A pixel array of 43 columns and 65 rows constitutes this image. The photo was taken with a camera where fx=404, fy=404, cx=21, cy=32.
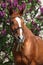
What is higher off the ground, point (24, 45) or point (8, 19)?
point (8, 19)

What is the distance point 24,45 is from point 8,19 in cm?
65

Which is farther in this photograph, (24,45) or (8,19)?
(8,19)

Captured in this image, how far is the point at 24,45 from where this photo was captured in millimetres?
6473

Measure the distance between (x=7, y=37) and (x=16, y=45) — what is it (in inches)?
34.4

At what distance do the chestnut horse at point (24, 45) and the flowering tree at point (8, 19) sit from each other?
50 cm

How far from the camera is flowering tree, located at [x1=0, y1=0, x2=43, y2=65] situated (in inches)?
274

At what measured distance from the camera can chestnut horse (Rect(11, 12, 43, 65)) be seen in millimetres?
6168

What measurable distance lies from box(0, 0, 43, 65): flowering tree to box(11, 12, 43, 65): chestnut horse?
1.63 feet

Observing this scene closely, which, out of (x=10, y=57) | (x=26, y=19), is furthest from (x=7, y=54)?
(x=26, y=19)

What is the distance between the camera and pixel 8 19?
6.89m

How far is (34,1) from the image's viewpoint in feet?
24.2

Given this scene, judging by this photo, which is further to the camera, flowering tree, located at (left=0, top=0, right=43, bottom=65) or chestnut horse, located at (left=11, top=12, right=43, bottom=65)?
flowering tree, located at (left=0, top=0, right=43, bottom=65)

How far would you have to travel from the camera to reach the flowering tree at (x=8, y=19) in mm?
6953

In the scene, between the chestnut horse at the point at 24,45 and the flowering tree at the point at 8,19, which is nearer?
the chestnut horse at the point at 24,45
